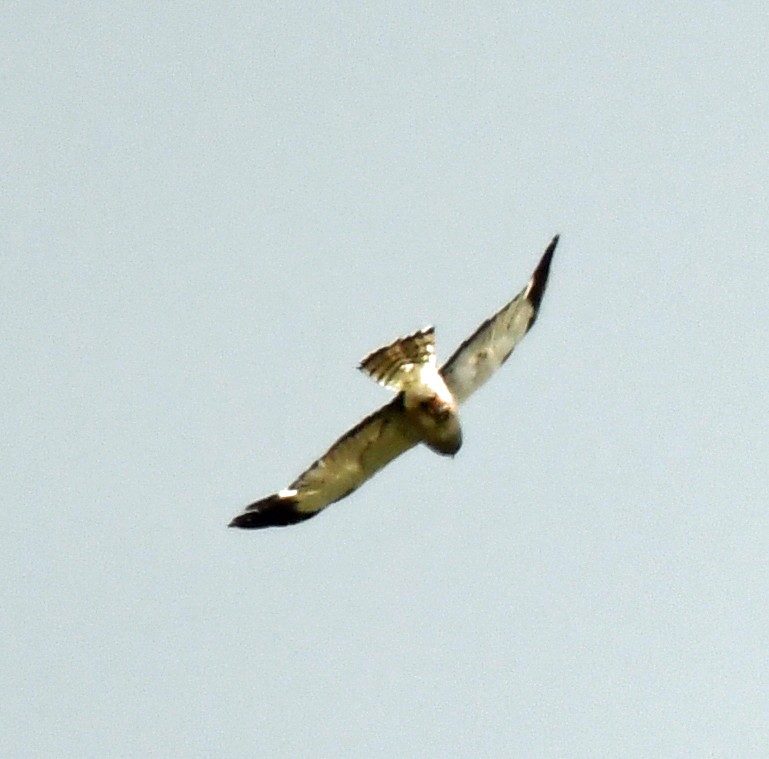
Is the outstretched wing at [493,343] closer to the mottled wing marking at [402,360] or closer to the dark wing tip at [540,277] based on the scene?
the dark wing tip at [540,277]

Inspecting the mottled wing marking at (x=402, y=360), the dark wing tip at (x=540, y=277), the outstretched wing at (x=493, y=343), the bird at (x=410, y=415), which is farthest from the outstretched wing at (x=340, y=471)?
the dark wing tip at (x=540, y=277)

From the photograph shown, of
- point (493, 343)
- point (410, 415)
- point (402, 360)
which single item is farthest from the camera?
point (493, 343)

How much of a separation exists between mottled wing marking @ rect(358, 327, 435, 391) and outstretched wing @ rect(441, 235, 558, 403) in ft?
1.71

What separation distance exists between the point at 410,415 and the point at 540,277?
1955mm

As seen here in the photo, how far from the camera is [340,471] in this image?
2152 cm

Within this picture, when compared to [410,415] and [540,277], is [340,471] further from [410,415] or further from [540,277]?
[540,277]

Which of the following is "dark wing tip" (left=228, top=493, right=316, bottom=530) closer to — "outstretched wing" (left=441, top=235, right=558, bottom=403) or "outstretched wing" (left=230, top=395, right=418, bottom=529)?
"outstretched wing" (left=230, top=395, right=418, bottom=529)

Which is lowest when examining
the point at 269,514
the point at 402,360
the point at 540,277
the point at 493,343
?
the point at 269,514

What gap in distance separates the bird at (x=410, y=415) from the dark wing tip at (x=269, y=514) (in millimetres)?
10

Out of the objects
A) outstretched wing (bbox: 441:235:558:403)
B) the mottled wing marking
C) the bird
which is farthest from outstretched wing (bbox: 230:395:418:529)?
outstretched wing (bbox: 441:235:558:403)

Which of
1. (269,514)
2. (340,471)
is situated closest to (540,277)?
(340,471)

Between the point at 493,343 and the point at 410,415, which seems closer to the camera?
the point at 410,415

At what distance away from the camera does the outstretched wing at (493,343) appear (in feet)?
69.7

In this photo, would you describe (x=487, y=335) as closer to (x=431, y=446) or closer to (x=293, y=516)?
(x=431, y=446)
